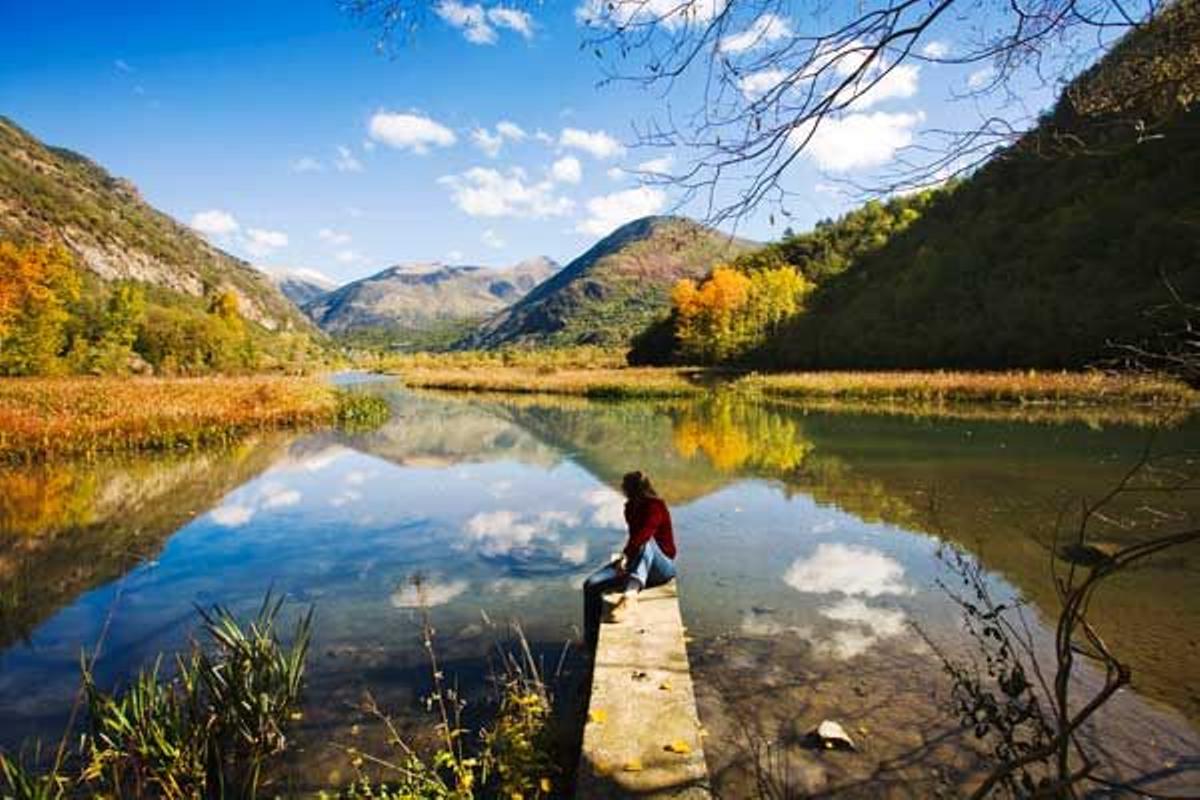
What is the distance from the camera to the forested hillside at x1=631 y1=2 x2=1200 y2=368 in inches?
1565

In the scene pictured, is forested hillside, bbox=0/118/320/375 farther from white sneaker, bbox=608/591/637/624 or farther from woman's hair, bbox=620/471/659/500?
white sneaker, bbox=608/591/637/624

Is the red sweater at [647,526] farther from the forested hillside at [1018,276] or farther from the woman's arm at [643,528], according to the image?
the forested hillside at [1018,276]

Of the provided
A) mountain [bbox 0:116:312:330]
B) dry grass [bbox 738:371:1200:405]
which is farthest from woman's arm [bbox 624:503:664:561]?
mountain [bbox 0:116:312:330]

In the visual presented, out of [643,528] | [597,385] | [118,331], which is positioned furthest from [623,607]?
[118,331]

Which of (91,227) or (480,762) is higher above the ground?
(91,227)

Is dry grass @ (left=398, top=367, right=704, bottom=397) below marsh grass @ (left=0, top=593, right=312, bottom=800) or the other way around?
the other way around

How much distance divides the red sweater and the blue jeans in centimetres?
7

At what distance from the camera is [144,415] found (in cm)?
2227

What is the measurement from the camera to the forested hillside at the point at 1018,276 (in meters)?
39.8

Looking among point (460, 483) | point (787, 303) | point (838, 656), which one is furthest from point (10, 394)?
point (787, 303)

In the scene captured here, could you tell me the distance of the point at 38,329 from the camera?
153 ft

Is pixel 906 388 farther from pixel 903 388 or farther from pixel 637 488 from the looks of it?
pixel 637 488

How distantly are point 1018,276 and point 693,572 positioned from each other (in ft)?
170

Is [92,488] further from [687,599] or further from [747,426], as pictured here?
[747,426]
